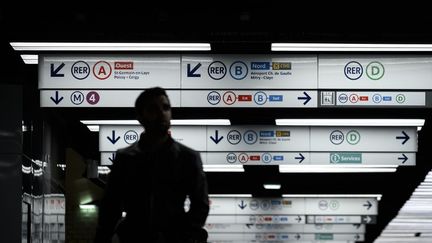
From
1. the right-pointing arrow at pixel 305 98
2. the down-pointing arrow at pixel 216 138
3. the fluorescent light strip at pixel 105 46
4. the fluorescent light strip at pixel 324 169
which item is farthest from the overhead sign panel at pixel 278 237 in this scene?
the fluorescent light strip at pixel 105 46

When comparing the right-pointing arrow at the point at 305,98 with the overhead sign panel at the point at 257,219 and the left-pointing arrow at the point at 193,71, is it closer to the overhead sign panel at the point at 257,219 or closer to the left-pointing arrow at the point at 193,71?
the left-pointing arrow at the point at 193,71

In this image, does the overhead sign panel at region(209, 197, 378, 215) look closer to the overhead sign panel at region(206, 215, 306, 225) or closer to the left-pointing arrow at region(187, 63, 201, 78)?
the overhead sign panel at region(206, 215, 306, 225)

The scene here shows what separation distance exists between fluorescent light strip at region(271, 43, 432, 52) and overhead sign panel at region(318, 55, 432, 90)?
0.28 meters

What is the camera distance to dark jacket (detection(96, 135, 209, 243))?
210 inches

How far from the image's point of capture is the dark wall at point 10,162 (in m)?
14.5

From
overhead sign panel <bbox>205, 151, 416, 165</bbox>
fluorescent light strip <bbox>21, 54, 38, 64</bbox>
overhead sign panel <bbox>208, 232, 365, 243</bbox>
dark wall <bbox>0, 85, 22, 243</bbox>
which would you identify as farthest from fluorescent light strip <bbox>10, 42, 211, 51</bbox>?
overhead sign panel <bbox>208, 232, 365, 243</bbox>

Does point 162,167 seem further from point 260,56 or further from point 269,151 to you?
point 269,151

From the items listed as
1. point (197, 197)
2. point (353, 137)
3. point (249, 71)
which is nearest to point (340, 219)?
point (353, 137)

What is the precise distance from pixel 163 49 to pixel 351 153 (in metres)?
5.72

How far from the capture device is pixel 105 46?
630 inches

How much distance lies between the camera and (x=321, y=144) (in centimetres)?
2073

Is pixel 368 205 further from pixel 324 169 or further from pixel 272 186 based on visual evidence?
pixel 324 169
